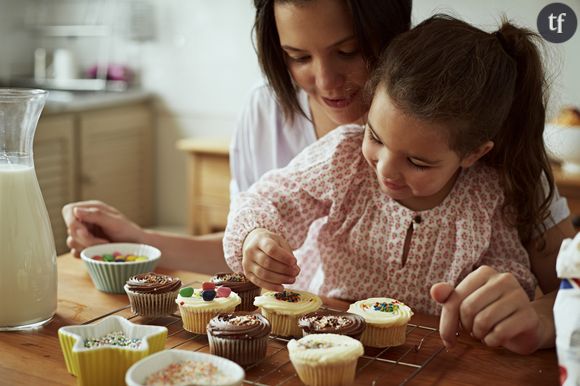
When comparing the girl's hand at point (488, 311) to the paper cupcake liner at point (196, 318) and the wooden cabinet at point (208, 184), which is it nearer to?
the paper cupcake liner at point (196, 318)

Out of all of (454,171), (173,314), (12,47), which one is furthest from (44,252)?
(12,47)

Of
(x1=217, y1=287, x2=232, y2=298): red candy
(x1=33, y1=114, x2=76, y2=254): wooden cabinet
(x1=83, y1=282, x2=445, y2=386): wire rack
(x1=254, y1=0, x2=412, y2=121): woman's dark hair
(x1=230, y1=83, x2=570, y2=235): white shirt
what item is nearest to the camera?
(x1=83, y1=282, x2=445, y2=386): wire rack

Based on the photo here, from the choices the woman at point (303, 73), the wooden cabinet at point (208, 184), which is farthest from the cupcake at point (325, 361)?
the wooden cabinet at point (208, 184)

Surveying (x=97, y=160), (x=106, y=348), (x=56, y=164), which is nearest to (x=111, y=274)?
(x=106, y=348)

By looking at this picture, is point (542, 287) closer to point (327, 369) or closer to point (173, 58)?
point (327, 369)

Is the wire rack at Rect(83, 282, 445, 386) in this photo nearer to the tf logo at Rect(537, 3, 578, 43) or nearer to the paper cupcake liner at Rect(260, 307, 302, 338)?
the paper cupcake liner at Rect(260, 307, 302, 338)

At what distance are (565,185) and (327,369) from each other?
2078 millimetres

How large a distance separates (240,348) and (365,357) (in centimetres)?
19

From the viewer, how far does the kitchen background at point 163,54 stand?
13.5 feet

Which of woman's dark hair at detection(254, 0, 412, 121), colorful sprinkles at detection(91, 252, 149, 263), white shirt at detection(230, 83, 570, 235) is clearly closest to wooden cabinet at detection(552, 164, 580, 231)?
white shirt at detection(230, 83, 570, 235)

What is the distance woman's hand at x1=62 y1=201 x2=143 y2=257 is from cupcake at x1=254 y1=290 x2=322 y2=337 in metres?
0.48

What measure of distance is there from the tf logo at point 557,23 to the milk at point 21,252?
2.89ft

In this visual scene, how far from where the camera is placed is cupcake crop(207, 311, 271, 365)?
43.1 inches

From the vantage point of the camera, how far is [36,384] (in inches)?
41.1
